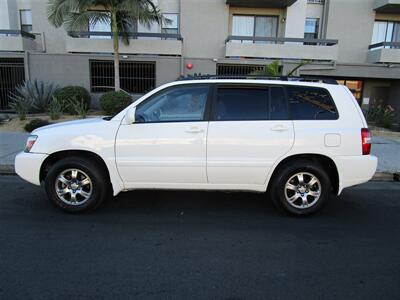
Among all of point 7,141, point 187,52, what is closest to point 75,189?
point 7,141

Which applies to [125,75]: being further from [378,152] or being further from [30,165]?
[30,165]

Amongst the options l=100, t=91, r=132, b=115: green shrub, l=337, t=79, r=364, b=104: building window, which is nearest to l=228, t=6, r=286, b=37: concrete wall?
l=337, t=79, r=364, b=104: building window

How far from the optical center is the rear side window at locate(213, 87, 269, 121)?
4.24 m

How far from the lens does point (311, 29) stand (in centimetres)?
1775

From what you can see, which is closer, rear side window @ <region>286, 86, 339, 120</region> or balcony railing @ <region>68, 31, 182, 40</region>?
rear side window @ <region>286, 86, 339, 120</region>

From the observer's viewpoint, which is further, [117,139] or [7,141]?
[7,141]

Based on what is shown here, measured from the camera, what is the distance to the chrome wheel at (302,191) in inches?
171

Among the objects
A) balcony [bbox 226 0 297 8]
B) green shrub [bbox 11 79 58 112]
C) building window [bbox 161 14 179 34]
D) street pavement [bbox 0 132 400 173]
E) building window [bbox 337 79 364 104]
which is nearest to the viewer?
street pavement [bbox 0 132 400 173]

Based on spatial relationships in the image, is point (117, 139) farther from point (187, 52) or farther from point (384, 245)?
point (187, 52)

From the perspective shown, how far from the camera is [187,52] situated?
16500mm

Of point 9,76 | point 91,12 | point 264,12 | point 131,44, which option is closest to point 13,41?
point 9,76

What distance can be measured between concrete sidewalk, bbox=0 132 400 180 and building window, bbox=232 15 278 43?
351 inches

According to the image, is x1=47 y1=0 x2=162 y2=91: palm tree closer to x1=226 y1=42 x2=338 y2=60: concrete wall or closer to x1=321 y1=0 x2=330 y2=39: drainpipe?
x1=226 y1=42 x2=338 y2=60: concrete wall

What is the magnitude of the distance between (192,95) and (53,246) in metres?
2.51
